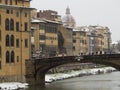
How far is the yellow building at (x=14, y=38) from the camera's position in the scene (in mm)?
82750

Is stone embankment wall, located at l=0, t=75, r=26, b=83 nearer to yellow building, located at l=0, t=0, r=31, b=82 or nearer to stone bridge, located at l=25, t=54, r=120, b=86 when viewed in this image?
yellow building, located at l=0, t=0, r=31, b=82

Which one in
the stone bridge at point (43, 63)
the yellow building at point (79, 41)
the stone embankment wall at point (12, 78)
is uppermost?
the yellow building at point (79, 41)

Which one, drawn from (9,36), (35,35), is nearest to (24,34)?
(9,36)

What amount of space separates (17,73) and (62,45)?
6652 cm

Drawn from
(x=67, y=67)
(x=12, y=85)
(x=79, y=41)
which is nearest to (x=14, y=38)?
→ (x=12, y=85)

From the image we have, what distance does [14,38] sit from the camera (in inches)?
3346

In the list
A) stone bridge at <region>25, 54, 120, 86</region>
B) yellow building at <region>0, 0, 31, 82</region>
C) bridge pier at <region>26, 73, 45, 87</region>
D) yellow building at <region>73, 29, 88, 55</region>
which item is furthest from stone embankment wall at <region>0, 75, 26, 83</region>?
yellow building at <region>73, 29, 88, 55</region>

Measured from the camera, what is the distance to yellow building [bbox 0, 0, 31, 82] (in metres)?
82.8

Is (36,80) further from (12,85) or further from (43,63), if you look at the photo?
(12,85)

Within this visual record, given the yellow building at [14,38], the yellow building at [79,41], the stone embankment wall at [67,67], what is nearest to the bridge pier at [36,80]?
the yellow building at [14,38]

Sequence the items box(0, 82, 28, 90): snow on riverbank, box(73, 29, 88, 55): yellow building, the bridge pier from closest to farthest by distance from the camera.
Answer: box(0, 82, 28, 90): snow on riverbank, the bridge pier, box(73, 29, 88, 55): yellow building

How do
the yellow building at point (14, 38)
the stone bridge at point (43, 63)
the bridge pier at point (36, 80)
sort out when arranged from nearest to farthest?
the stone bridge at point (43, 63) → the yellow building at point (14, 38) → the bridge pier at point (36, 80)

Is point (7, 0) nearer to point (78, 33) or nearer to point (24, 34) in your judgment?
point (24, 34)

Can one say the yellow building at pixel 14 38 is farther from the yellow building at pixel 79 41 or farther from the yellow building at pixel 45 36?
the yellow building at pixel 79 41
